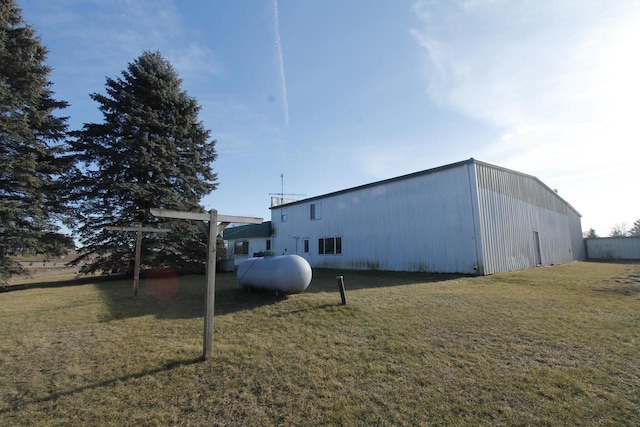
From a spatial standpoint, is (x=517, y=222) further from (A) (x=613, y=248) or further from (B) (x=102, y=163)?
(B) (x=102, y=163)

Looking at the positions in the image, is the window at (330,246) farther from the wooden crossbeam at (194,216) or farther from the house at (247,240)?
the wooden crossbeam at (194,216)

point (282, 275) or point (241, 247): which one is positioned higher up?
point (241, 247)

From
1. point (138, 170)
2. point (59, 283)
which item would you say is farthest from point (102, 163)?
point (59, 283)

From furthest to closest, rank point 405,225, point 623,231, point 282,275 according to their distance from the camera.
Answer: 1. point 623,231
2. point 405,225
3. point 282,275

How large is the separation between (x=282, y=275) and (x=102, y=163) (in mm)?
13323

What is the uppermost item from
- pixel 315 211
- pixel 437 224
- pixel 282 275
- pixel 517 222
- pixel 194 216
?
pixel 315 211

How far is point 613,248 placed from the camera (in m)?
29.4

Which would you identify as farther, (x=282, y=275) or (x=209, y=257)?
(x=282, y=275)

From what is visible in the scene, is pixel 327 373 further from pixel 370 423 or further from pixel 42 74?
pixel 42 74

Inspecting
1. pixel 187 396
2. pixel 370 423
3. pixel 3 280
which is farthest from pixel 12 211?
pixel 370 423

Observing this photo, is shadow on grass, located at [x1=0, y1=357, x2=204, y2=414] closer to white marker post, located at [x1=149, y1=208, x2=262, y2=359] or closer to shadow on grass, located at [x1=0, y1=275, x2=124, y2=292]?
white marker post, located at [x1=149, y1=208, x2=262, y2=359]

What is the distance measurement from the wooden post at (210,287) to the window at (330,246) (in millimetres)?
14992

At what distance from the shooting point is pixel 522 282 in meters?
11.3

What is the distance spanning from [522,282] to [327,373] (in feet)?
34.1
